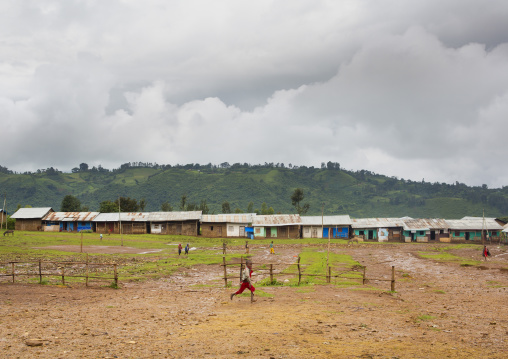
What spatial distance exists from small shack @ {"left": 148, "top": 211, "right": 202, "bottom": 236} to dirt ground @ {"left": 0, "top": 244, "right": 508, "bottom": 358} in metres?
45.9

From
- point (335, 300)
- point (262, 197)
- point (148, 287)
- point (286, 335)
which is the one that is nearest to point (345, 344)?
point (286, 335)

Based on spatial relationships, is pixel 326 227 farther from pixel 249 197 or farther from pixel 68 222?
pixel 249 197

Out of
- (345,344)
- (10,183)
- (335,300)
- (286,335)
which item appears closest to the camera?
(345,344)

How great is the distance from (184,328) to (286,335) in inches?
124

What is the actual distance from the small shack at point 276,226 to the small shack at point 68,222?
29.0 m

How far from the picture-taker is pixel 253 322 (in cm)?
1263

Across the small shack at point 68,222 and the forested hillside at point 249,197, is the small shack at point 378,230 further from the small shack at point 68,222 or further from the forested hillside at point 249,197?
the forested hillside at point 249,197

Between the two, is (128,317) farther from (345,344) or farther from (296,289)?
(296,289)

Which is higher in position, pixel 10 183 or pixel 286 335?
pixel 10 183

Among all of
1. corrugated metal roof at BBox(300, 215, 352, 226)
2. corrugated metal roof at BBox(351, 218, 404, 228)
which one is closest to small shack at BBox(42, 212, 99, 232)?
corrugated metal roof at BBox(300, 215, 352, 226)

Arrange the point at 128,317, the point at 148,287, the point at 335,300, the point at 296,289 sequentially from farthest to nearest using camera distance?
the point at 148,287 < the point at 296,289 < the point at 335,300 < the point at 128,317

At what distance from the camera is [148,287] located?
21172mm

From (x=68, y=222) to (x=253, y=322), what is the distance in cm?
6536

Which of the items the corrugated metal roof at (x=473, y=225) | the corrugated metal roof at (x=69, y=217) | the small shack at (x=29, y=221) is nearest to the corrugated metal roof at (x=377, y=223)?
the corrugated metal roof at (x=473, y=225)
